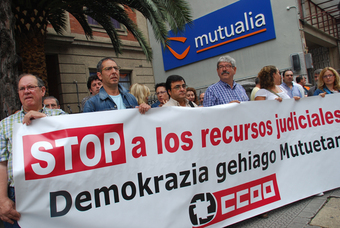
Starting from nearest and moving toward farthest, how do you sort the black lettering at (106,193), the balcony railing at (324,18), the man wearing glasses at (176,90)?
the black lettering at (106,193) < the man wearing glasses at (176,90) < the balcony railing at (324,18)

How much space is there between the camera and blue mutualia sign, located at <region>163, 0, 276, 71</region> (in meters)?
11.7

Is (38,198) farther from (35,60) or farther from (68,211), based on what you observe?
(35,60)

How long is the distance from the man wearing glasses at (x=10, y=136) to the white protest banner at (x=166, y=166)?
68 millimetres

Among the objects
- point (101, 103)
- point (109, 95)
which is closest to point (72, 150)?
point (101, 103)

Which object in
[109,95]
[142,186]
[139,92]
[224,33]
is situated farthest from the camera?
[224,33]

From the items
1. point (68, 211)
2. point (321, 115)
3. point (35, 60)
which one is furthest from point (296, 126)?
point (35, 60)

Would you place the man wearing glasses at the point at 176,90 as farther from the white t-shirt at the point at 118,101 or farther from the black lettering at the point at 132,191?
the black lettering at the point at 132,191

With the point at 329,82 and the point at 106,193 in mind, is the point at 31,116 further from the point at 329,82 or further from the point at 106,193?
the point at 329,82

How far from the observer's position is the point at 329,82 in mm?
4094

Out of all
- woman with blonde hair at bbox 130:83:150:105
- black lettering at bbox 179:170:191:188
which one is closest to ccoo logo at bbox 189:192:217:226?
black lettering at bbox 179:170:191:188

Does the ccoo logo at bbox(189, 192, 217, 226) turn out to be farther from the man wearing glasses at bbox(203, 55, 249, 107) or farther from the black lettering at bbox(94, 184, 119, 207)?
the man wearing glasses at bbox(203, 55, 249, 107)

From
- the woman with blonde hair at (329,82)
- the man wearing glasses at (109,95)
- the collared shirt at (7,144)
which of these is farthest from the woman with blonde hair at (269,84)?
the collared shirt at (7,144)

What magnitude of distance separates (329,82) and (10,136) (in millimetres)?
4395

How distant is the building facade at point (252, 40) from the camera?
11031mm
